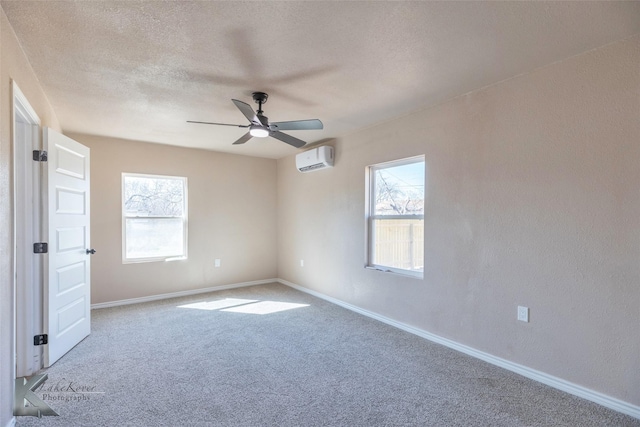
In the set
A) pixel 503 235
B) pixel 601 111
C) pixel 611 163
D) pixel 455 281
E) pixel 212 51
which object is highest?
pixel 212 51

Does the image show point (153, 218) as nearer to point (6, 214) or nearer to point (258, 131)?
point (258, 131)

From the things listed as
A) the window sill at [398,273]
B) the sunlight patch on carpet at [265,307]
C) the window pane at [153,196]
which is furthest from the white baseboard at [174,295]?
the window sill at [398,273]

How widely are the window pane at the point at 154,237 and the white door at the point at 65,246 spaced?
4.14 feet

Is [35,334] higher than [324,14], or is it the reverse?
[324,14]

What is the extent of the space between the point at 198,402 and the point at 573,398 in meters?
2.61

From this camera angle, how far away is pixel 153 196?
16.0ft

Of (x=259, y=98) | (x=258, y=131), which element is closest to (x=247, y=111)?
(x=258, y=131)

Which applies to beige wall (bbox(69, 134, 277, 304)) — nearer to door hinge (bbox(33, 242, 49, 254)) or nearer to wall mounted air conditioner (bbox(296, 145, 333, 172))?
wall mounted air conditioner (bbox(296, 145, 333, 172))

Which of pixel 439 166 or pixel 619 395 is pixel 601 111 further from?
pixel 619 395

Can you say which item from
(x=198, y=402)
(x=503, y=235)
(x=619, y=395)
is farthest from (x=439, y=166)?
(x=198, y=402)

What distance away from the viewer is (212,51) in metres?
2.19

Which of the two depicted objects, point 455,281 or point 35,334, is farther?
point 455,281

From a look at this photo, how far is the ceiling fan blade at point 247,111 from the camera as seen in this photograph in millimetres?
2459

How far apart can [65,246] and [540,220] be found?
13.7 ft
